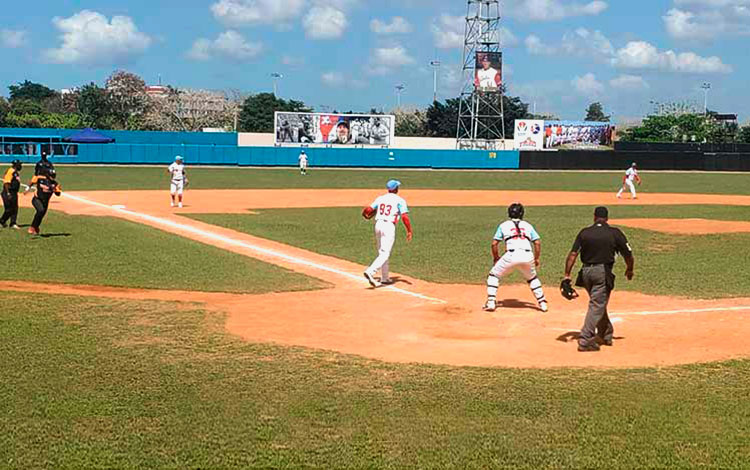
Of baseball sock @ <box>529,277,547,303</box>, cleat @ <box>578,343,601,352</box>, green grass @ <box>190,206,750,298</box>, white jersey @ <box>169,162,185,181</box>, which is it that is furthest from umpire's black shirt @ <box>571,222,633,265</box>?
white jersey @ <box>169,162,185,181</box>

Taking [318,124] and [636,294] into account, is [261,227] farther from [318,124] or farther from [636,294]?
[318,124]

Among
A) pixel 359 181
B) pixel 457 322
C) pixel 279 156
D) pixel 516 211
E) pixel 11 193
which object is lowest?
pixel 457 322

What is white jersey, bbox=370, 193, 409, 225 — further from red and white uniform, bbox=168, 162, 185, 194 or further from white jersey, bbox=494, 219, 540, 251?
red and white uniform, bbox=168, 162, 185, 194

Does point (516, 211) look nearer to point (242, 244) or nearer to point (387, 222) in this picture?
point (387, 222)

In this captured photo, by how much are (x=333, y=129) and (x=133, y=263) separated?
74.1 metres

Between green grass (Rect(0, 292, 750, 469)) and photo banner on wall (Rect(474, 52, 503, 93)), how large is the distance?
83327 mm

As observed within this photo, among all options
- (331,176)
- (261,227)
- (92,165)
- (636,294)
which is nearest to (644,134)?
(331,176)

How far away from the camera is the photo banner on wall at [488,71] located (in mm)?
90312

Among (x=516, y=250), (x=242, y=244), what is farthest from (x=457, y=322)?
(x=242, y=244)

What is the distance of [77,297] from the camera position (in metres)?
13.6

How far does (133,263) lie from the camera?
17641 millimetres

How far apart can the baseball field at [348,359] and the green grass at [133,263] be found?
0.27 ft

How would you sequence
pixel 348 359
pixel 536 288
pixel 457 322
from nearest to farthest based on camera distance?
pixel 348 359 < pixel 457 322 < pixel 536 288

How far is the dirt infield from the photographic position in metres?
10.1
